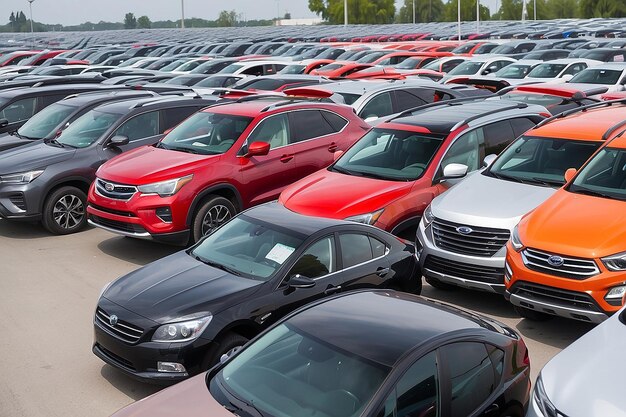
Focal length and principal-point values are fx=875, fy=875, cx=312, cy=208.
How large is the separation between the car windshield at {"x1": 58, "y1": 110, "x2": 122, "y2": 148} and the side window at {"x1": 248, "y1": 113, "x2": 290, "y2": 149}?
263 cm

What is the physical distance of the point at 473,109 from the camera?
11.6m

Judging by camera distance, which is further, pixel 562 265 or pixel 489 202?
pixel 489 202

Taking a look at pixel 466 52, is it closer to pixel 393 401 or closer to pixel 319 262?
pixel 319 262

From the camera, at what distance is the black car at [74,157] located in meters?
12.2

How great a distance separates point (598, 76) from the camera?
19312 mm

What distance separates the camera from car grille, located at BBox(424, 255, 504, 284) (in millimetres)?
8570

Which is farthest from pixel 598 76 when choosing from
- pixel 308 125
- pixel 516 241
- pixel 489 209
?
pixel 516 241

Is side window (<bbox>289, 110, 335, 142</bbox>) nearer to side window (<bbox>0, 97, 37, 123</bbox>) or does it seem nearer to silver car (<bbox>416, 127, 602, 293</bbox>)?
silver car (<bbox>416, 127, 602, 293</bbox>)

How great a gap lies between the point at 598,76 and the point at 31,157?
12.5 meters

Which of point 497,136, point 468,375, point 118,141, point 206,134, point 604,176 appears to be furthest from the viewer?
point 118,141

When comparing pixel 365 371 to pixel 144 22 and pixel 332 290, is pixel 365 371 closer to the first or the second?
pixel 332 290

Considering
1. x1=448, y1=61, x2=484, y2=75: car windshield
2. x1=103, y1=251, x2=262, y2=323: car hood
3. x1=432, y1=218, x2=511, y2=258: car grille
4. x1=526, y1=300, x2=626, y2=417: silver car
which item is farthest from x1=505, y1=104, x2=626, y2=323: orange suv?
x1=448, y1=61, x2=484, y2=75: car windshield

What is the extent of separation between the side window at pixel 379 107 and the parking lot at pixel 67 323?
16.2ft

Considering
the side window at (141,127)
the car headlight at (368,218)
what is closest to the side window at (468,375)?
the car headlight at (368,218)
